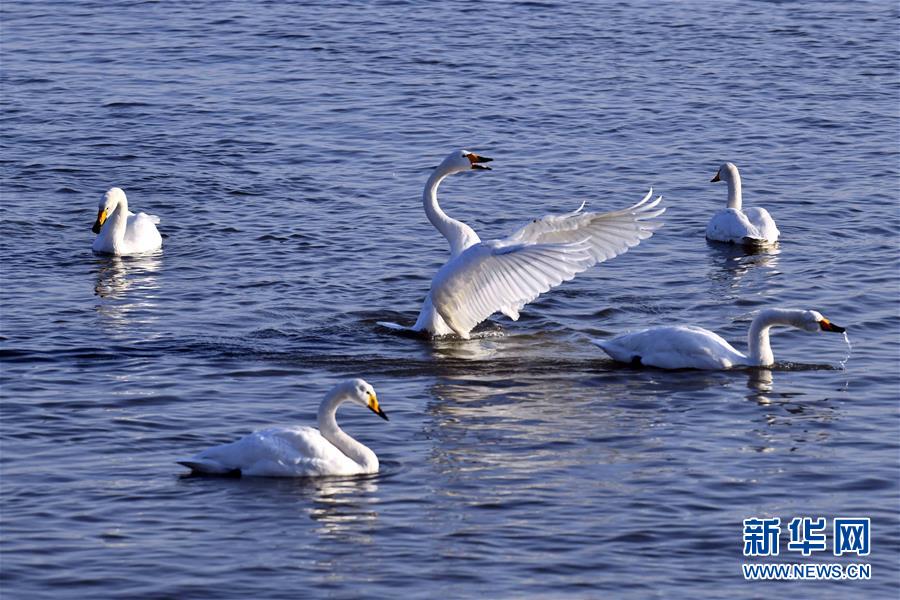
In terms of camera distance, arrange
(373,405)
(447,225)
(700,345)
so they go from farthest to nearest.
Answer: (447,225) < (700,345) < (373,405)

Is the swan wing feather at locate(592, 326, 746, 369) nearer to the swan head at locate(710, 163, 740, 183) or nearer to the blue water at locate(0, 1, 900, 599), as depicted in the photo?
the blue water at locate(0, 1, 900, 599)

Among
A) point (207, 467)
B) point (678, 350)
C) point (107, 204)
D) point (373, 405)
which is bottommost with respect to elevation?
point (207, 467)

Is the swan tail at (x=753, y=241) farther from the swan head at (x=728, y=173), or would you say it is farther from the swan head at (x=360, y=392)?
the swan head at (x=360, y=392)

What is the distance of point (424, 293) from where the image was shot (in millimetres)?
16875

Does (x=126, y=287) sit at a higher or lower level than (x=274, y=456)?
higher

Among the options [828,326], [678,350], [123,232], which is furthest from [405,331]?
[123,232]

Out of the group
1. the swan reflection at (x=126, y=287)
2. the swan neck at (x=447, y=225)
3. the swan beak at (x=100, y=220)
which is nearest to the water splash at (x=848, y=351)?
the swan neck at (x=447, y=225)

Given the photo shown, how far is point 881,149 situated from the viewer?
2241 centimetres

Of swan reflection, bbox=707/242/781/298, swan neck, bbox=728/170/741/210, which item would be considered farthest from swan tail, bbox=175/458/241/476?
swan neck, bbox=728/170/741/210

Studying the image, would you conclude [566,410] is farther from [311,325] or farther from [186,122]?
[186,122]

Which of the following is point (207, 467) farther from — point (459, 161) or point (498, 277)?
point (459, 161)

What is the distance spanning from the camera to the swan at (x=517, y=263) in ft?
48.4

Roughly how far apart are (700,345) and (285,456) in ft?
14.0

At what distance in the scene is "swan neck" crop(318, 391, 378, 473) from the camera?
38.6 feet
